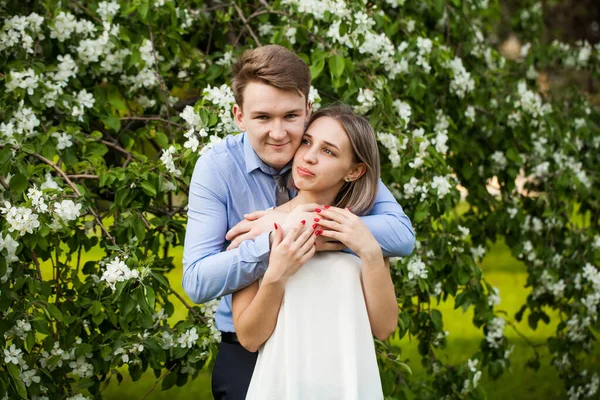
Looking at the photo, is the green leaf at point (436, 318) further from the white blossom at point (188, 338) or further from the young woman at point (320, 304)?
the young woman at point (320, 304)

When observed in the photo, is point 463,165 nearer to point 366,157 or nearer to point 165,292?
point 165,292

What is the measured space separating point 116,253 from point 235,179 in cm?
81

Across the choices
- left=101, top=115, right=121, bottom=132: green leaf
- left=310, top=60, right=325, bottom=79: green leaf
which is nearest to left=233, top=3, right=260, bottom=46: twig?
left=310, top=60, right=325, bottom=79: green leaf

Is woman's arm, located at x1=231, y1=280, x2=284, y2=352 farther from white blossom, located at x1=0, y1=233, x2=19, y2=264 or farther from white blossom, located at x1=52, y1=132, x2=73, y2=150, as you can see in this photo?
white blossom, located at x1=52, y1=132, x2=73, y2=150

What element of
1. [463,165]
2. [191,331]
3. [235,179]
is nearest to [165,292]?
[191,331]

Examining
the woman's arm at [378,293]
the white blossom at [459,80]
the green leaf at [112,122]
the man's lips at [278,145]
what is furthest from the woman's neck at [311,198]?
the white blossom at [459,80]

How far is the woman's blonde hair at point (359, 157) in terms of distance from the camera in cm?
233

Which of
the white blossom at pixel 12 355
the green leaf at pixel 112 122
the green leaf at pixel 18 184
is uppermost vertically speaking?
the green leaf at pixel 112 122

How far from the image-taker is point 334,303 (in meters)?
2.23

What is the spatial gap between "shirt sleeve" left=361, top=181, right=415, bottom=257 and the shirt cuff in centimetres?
29

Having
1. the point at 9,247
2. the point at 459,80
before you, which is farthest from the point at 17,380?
the point at 459,80

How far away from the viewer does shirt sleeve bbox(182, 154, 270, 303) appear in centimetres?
223

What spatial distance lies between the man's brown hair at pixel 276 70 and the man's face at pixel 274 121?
0.7 inches

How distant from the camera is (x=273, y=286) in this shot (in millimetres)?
2184
